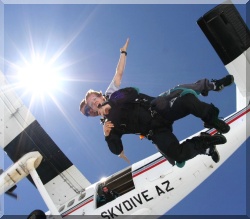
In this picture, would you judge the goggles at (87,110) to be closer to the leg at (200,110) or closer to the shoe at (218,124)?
the leg at (200,110)

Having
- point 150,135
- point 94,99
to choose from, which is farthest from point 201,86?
point 94,99

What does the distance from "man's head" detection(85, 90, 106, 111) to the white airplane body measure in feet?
7.00

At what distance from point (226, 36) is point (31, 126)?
15.9 feet

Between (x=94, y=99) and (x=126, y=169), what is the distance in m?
2.39

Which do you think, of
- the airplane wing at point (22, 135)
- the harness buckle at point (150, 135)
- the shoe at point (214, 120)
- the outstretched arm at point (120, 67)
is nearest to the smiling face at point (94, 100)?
the outstretched arm at point (120, 67)

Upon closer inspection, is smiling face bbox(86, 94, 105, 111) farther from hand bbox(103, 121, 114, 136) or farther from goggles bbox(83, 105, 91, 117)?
hand bbox(103, 121, 114, 136)

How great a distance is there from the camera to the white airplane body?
6215 millimetres

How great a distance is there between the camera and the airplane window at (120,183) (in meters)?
6.51

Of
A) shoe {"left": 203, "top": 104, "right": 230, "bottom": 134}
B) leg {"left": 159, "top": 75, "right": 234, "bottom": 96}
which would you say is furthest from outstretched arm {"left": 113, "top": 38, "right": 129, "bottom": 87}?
shoe {"left": 203, "top": 104, "right": 230, "bottom": 134}

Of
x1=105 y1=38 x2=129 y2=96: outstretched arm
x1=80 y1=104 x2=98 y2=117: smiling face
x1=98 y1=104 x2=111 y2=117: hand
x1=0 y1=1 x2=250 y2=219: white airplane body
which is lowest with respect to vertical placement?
x1=0 y1=1 x2=250 y2=219: white airplane body

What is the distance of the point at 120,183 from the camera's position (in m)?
6.63

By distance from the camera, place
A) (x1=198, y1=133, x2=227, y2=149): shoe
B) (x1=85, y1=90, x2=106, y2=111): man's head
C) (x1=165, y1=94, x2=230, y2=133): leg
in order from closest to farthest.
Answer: (x1=165, y1=94, x2=230, y2=133): leg
(x1=198, y1=133, x2=227, y2=149): shoe
(x1=85, y1=90, x2=106, y2=111): man's head

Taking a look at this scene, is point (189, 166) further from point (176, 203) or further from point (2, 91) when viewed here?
point (2, 91)

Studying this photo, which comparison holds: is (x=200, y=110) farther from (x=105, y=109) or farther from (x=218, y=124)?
(x=105, y=109)
